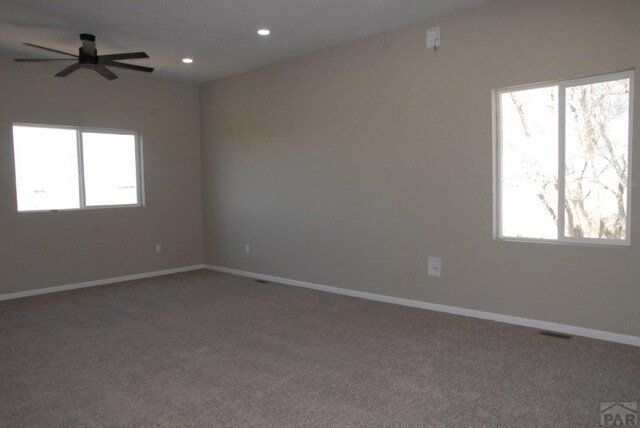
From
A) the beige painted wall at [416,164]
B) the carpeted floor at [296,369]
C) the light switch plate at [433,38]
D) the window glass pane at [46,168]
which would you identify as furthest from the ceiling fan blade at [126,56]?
the light switch plate at [433,38]

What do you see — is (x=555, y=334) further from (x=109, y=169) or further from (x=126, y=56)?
(x=109, y=169)

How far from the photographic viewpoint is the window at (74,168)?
5527 mm

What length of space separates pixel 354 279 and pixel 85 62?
11.4 feet

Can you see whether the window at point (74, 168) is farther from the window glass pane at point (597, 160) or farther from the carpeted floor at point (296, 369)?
the window glass pane at point (597, 160)

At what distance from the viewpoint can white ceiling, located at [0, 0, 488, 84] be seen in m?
3.96

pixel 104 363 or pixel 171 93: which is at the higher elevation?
pixel 171 93

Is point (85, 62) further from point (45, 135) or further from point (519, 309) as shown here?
point (519, 309)

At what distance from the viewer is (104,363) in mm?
3328

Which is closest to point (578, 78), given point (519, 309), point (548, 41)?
point (548, 41)

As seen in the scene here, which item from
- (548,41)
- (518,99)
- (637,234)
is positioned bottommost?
(637,234)

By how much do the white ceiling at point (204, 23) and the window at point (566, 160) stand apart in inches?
43.4

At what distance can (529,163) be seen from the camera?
4047 millimetres

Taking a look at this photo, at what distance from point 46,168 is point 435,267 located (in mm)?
4768

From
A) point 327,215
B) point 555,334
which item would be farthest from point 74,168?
point 555,334
